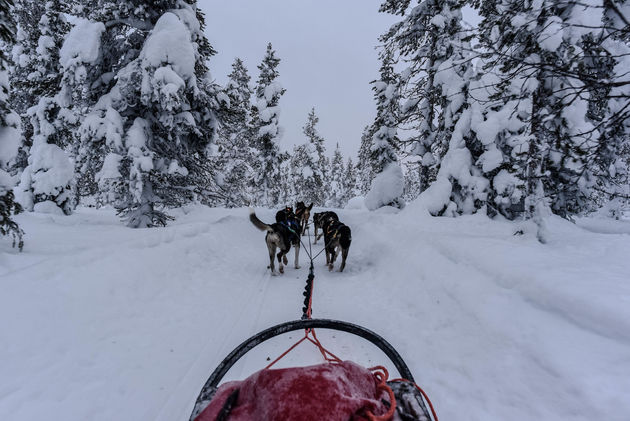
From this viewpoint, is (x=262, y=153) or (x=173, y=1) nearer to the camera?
(x=173, y=1)

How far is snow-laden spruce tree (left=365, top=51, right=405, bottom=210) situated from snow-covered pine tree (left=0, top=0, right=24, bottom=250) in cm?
1517

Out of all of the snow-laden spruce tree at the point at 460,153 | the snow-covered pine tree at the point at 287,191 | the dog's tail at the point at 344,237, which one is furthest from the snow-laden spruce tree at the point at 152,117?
the snow-covered pine tree at the point at 287,191

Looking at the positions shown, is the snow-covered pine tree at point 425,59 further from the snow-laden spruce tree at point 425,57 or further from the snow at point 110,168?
the snow at point 110,168

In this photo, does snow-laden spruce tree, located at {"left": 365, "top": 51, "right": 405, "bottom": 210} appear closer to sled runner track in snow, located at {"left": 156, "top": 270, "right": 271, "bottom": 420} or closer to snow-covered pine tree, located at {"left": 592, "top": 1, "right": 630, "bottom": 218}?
snow-covered pine tree, located at {"left": 592, "top": 1, "right": 630, "bottom": 218}

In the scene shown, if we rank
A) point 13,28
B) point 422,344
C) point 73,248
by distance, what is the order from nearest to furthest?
point 422,344 → point 13,28 → point 73,248

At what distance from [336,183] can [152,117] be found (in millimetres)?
48642

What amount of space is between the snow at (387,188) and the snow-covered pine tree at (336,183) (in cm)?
3493

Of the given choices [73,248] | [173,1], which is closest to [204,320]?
[73,248]

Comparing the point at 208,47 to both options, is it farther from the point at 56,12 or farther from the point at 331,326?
the point at 331,326

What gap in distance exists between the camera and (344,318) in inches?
173

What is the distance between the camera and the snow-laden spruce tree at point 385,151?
16438 millimetres

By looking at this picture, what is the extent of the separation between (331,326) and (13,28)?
716 centimetres

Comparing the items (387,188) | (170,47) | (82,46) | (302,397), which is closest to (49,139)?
(82,46)

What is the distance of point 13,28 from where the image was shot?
4.49 meters
